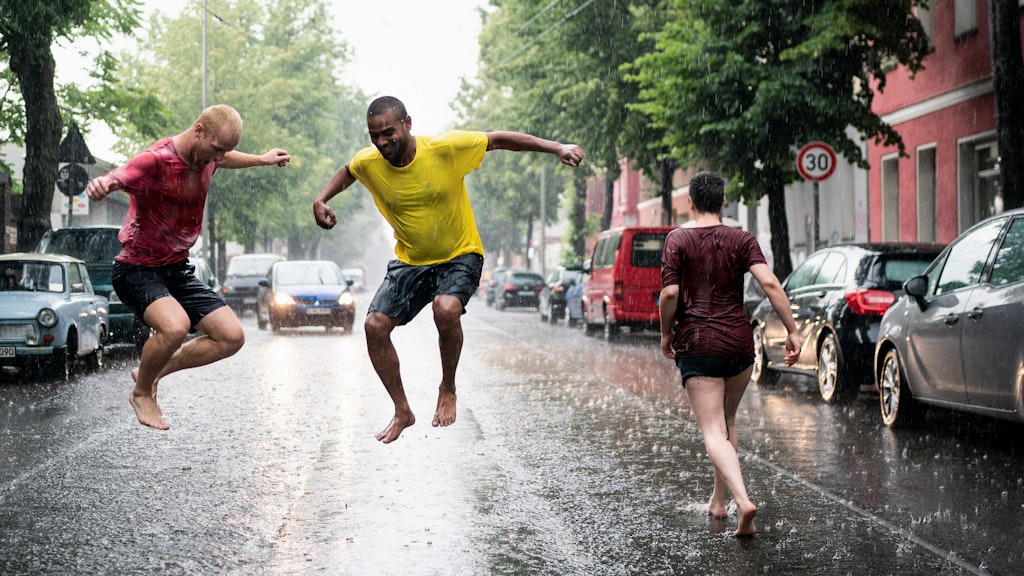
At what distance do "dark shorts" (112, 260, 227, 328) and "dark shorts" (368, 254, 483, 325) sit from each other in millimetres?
986

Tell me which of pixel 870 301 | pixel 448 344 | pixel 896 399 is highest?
pixel 870 301

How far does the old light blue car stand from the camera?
15.5 metres

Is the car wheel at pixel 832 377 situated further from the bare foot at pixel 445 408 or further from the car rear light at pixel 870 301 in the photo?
the bare foot at pixel 445 408

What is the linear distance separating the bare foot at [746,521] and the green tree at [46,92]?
58.0ft

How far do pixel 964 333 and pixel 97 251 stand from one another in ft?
49.6

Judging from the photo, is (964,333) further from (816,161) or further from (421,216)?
(816,161)

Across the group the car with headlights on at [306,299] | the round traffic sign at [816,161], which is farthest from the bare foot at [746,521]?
the car with headlights on at [306,299]

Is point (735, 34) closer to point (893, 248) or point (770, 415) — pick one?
point (893, 248)

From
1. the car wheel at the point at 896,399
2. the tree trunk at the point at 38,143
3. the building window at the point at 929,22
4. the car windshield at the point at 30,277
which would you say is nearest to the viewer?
the car wheel at the point at 896,399

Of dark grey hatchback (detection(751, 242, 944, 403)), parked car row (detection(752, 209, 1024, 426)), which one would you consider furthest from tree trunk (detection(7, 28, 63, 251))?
dark grey hatchback (detection(751, 242, 944, 403))

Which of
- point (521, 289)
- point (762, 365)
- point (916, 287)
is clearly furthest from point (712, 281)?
point (521, 289)

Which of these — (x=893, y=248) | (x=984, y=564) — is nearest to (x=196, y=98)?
(x=893, y=248)

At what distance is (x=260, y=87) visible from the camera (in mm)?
53625

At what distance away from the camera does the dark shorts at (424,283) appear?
711 centimetres
